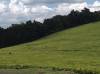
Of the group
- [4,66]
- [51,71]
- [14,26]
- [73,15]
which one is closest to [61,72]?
[51,71]

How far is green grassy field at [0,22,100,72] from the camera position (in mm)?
46806

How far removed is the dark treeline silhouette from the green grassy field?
20054mm

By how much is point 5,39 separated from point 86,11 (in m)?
35.5

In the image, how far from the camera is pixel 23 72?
3522cm

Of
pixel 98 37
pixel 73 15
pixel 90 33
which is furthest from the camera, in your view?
pixel 73 15

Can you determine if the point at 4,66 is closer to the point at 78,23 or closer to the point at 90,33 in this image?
the point at 90,33

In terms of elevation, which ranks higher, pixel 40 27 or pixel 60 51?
pixel 40 27

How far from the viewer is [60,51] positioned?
6481 cm

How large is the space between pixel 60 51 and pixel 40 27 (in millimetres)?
54926

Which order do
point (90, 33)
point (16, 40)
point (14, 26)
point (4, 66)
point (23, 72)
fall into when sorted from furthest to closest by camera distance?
point (14, 26)
point (16, 40)
point (90, 33)
point (4, 66)
point (23, 72)

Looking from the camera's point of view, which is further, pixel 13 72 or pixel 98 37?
pixel 98 37

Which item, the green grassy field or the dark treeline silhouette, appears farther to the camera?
the dark treeline silhouette

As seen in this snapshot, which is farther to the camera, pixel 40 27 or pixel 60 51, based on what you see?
pixel 40 27

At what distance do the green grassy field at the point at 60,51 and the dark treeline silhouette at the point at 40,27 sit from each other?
790 inches
